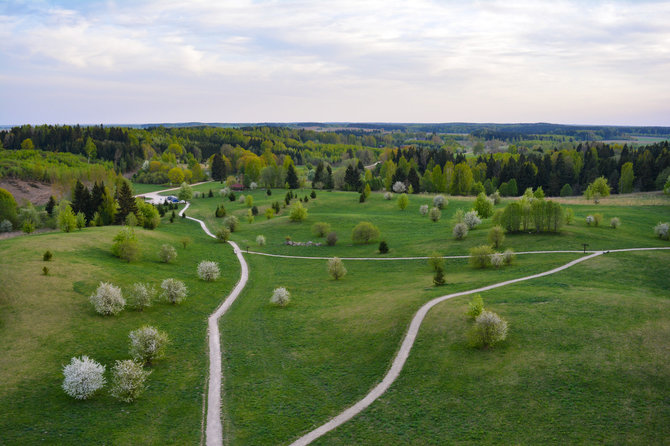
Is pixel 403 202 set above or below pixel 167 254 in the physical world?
above

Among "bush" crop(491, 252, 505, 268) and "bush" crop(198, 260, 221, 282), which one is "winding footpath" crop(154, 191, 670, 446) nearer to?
"bush" crop(198, 260, 221, 282)

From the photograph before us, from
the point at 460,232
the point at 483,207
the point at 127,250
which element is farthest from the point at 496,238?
the point at 127,250

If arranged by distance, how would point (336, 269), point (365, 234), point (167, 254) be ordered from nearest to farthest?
1. point (336, 269)
2. point (167, 254)
3. point (365, 234)

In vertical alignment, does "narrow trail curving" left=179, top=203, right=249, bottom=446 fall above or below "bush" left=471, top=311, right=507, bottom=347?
below

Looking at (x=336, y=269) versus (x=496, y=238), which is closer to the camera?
(x=336, y=269)

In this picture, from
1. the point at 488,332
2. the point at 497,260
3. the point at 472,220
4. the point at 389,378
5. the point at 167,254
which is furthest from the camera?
the point at 472,220

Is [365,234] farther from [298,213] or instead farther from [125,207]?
[125,207]

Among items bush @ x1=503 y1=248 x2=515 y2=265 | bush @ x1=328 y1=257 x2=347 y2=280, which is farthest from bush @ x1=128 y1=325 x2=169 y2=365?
bush @ x1=503 y1=248 x2=515 y2=265

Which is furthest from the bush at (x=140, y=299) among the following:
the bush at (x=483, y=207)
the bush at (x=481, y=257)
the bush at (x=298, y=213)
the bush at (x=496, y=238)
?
the bush at (x=483, y=207)
